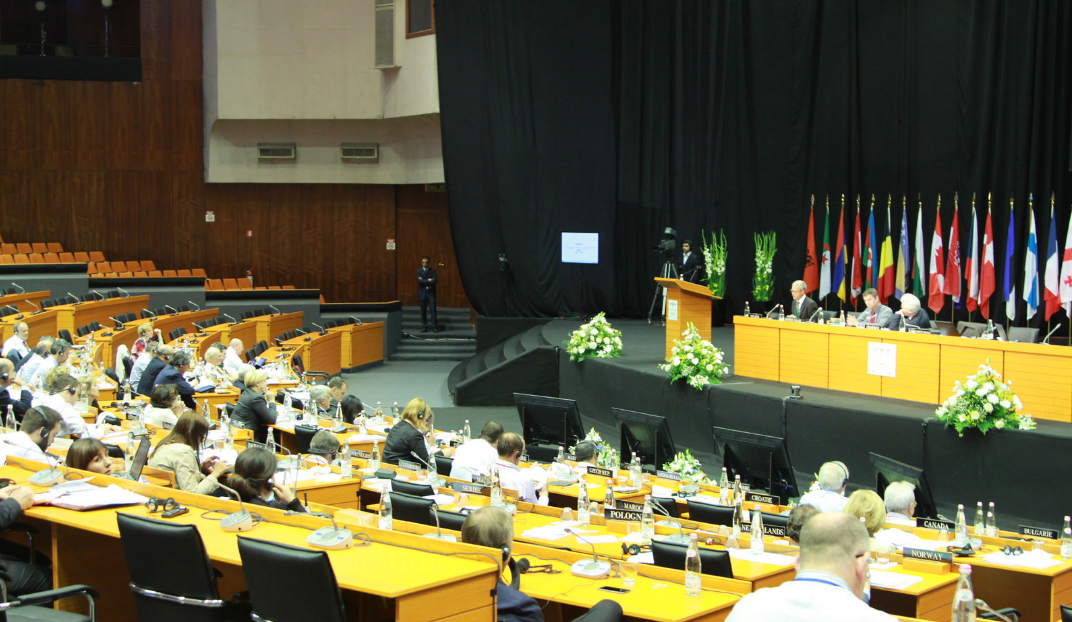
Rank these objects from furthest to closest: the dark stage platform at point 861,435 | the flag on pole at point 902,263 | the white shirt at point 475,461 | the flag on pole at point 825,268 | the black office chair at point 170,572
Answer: the flag on pole at point 825,268, the flag on pole at point 902,263, the dark stage platform at point 861,435, the white shirt at point 475,461, the black office chair at point 170,572

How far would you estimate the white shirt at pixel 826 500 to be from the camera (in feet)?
19.5

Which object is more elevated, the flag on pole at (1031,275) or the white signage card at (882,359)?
the flag on pole at (1031,275)

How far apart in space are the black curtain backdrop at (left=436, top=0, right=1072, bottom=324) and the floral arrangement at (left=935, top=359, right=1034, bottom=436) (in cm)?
598

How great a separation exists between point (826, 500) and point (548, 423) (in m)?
3.75

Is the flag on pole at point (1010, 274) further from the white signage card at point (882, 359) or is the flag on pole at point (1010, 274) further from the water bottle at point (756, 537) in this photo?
the water bottle at point (756, 537)

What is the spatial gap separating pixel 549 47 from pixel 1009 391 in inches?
491

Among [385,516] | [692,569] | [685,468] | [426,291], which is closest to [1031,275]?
[685,468]

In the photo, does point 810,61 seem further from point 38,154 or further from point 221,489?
point 38,154

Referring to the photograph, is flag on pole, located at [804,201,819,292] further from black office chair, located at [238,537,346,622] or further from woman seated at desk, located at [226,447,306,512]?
black office chair, located at [238,537,346,622]

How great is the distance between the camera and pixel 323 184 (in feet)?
77.5

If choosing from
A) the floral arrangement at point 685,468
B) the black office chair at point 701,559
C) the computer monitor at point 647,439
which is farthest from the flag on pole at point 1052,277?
the black office chair at point 701,559

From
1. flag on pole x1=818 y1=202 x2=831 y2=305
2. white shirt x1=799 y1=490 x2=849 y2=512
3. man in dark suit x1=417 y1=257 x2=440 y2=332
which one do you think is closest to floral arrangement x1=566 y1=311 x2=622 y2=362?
flag on pole x1=818 y1=202 x2=831 y2=305

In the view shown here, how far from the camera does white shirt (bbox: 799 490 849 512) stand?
19.5ft

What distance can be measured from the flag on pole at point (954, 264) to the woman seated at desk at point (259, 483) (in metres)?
11.6
